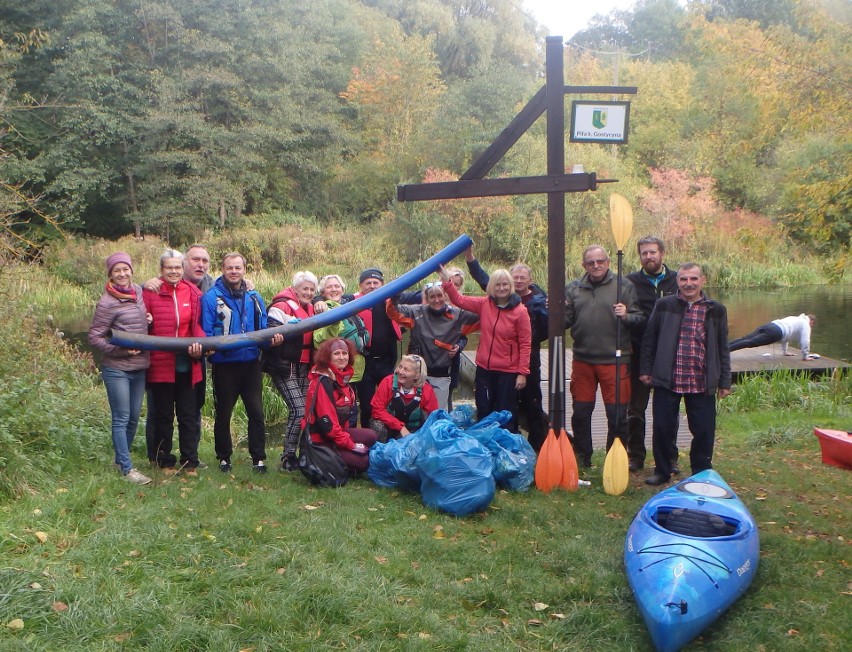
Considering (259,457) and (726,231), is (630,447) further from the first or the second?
(726,231)

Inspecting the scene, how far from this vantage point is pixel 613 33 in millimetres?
57438

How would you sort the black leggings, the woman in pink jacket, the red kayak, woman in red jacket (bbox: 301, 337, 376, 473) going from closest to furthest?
the woman in pink jacket, woman in red jacket (bbox: 301, 337, 376, 473), the red kayak, the black leggings

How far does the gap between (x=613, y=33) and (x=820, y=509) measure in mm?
58293

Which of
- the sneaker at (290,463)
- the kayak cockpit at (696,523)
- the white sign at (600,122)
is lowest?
the sneaker at (290,463)

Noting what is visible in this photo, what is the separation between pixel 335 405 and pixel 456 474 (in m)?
1.06

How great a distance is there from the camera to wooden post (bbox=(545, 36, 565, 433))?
5.36 metres

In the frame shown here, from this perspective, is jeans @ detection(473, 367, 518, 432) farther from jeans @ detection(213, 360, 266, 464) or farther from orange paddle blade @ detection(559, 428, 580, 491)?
jeans @ detection(213, 360, 266, 464)

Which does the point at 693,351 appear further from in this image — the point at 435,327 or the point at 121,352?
the point at 121,352

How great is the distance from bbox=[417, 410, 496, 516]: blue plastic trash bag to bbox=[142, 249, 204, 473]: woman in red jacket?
1.70 meters

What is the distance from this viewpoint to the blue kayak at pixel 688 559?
3268 millimetres

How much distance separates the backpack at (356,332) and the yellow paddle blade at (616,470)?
6.52 feet

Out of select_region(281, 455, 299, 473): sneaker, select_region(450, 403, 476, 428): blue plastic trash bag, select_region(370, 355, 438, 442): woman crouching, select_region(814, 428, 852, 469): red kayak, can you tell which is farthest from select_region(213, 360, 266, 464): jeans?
select_region(814, 428, 852, 469): red kayak

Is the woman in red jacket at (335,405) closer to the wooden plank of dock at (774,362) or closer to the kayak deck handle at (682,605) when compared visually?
the kayak deck handle at (682,605)

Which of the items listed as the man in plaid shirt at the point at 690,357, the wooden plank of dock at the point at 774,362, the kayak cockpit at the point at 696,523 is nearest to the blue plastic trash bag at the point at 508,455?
the man in plaid shirt at the point at 690,357
